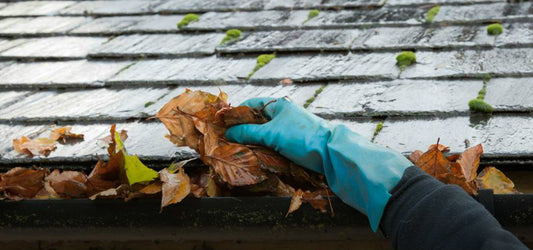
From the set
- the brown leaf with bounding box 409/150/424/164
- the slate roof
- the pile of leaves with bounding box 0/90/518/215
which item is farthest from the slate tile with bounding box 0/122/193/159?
the brown leaf with bounding box 409/150/424/164

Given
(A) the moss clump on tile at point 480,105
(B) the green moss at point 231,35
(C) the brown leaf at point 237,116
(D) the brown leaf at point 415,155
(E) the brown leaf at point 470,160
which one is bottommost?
(B) the green moss at point 231,35

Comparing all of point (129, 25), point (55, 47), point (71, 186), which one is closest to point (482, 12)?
point (129, 25)

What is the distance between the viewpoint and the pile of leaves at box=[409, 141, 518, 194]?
6.89ft

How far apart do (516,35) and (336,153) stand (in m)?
1.76

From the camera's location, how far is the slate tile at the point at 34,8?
4859mm

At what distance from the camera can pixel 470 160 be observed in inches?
85.2

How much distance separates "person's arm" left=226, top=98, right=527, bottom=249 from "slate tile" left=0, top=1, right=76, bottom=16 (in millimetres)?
2934

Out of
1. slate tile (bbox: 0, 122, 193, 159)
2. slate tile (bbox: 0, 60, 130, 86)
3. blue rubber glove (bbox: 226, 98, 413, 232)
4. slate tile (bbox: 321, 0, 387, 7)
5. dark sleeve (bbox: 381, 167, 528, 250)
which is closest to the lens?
dark sleeve (bbox: 381, 167, 528, 250)

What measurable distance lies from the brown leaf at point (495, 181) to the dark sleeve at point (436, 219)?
276 millimetres

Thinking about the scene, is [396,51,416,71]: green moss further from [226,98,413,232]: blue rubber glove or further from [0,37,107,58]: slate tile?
[0,37,107,58]: slate tile

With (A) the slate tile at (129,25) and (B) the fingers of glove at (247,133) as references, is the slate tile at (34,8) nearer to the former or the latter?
(A) the slate tile at (129,25)

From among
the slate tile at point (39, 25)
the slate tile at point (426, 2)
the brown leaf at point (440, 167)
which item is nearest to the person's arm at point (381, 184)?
the brown leaf at point (440, 167)

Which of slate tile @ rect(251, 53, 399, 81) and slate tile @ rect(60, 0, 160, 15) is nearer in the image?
slate tile @ rect(251, 53, 399, 81)

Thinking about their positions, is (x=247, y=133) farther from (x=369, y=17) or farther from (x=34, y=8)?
(x=34, y=8)
